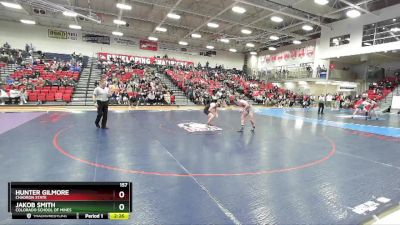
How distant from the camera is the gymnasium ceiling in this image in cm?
1812

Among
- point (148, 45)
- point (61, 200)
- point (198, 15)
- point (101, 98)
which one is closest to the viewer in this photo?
point (61, 200)

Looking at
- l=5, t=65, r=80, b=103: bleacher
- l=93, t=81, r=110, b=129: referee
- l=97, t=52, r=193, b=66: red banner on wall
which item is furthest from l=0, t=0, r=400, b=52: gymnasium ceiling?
l=93, t=81, r=110, b=129: referee

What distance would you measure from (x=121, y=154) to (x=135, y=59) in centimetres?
2653

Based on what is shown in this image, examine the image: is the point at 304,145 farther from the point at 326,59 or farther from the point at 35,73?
the point at 326,59

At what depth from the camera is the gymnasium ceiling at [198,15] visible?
18.1 metres

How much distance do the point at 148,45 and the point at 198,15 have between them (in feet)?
37.3

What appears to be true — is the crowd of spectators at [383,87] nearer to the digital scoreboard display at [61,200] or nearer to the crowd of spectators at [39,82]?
the crowd of spectators at [39,82]

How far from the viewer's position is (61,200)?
169 centimetres

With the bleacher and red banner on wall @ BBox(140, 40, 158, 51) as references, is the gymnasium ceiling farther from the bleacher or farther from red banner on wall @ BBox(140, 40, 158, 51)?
the bleacher

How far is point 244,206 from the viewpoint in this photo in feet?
9.69

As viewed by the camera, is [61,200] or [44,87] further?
[44,87]

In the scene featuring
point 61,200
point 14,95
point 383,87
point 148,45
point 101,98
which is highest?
point 148,45

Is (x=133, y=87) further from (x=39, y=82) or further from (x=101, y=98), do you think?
(x=101, y=98)

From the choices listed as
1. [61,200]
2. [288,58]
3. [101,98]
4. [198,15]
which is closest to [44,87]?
[101,98]
